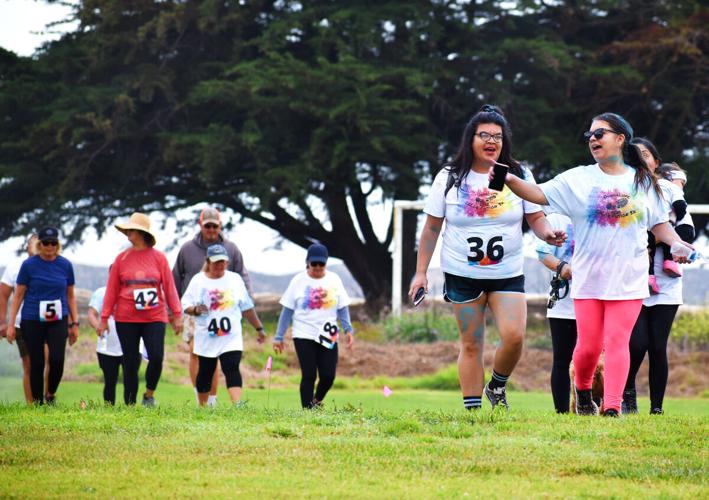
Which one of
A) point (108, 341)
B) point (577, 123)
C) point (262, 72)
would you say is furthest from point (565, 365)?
point (577, 123)

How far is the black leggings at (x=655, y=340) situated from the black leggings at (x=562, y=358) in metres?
0.49

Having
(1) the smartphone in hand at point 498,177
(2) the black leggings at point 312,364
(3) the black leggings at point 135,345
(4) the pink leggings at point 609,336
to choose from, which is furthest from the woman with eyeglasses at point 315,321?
(1) the smartphone in hand at point 498,177

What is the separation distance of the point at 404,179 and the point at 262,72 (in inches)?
153

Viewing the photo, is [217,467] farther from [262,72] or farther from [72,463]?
[262,72]

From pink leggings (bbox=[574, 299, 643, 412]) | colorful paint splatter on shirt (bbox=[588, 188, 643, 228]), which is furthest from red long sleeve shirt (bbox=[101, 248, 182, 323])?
colorful paint splatter on shirt (bbox=[588, 188, 643, 228])

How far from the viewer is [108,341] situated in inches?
547

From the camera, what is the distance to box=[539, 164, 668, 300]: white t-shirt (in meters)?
8.51

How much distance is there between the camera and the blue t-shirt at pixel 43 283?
12.4 m

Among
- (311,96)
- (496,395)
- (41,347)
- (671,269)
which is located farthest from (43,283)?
(311,96)

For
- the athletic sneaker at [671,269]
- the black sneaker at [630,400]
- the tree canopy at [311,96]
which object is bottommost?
the black sneaker at [630,400]

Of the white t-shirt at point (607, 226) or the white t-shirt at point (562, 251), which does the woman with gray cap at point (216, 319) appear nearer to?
the white t-shirt at point (562, 251)

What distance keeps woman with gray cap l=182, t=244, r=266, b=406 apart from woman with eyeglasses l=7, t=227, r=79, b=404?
3.81 ft

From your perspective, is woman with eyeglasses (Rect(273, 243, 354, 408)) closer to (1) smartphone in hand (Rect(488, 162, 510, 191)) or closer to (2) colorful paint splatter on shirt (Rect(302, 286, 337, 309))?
(2) colorful paint splatter on shirt (Rect(302, 286, 337, 309))

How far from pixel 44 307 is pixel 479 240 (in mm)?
4991
